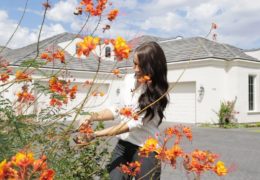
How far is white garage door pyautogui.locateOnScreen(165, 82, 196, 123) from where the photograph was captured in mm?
20438

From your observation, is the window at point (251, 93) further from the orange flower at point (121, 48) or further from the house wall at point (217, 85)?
the orange flower at point (121, 48)

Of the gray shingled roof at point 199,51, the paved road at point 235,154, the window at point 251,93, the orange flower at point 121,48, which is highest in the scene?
the gray shingled roof at point 199,51

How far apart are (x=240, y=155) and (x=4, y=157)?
9076mm

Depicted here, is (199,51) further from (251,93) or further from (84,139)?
(84,139)

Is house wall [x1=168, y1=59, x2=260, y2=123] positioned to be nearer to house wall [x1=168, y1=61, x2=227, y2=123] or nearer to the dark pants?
house wall [x1=168, y1=61, x2=227, y2=123]

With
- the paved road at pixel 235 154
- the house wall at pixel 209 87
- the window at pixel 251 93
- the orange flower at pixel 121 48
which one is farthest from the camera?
the window at pixel 251 93

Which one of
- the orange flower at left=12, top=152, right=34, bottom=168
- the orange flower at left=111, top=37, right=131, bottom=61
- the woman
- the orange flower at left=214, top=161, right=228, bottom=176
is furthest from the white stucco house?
the orange flower at left=12, top=152, right=34, bottom=168

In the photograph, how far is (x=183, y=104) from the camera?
68.6 feet

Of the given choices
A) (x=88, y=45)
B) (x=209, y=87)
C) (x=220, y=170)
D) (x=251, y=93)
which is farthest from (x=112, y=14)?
(x=251, y=93)

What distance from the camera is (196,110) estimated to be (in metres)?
20.0

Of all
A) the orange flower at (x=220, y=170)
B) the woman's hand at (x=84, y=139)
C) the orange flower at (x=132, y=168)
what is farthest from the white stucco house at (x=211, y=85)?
the orange flower at (x=220, y=170)

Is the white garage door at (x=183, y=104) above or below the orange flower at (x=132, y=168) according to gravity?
below

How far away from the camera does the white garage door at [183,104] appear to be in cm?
2044

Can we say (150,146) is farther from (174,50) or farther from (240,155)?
(174,50)
